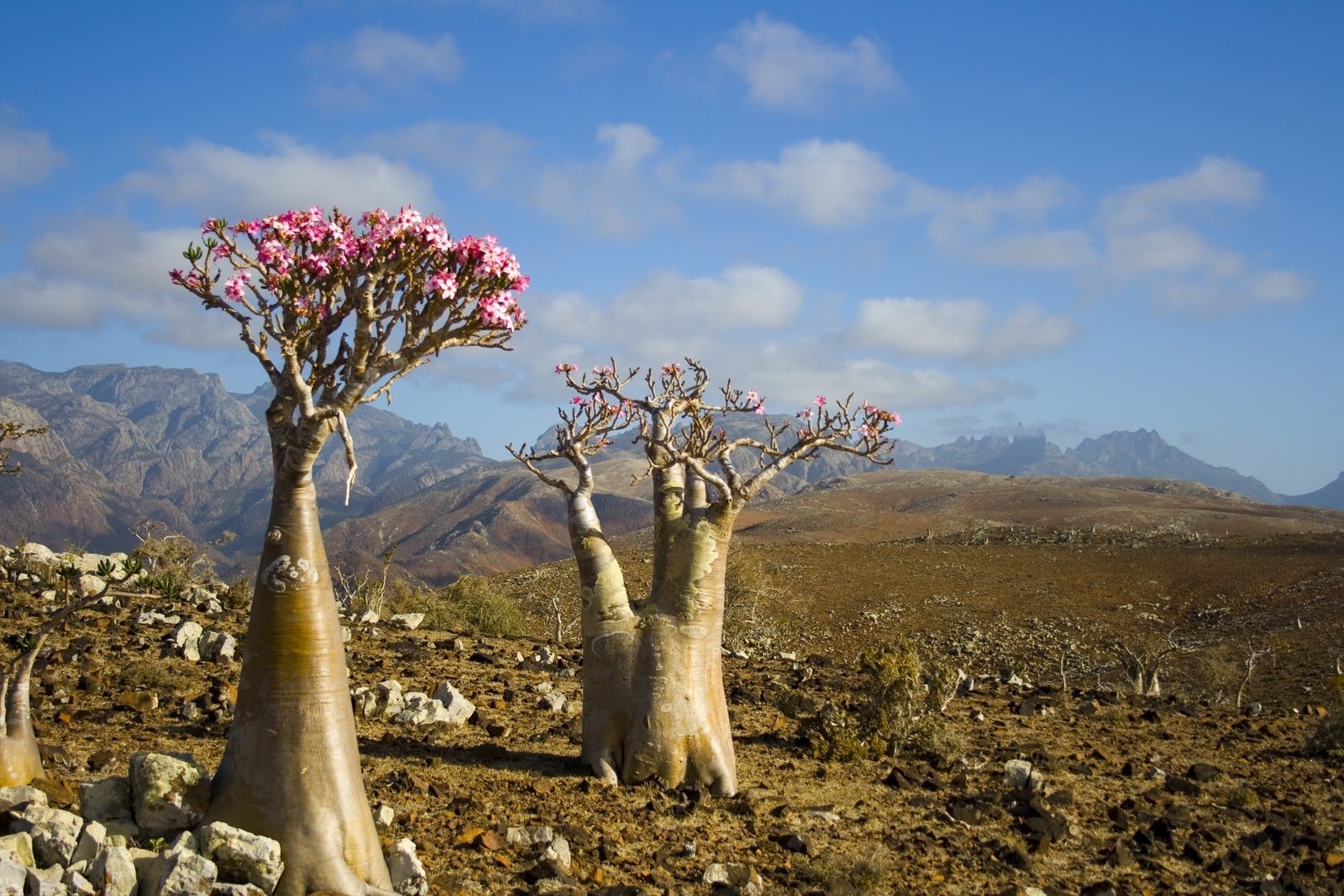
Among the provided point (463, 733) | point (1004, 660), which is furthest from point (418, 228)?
point (1004, 660)

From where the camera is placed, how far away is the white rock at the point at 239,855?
16.1 ft

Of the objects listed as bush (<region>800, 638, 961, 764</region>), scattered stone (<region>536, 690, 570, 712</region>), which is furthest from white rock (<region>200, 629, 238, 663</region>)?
bush (<region>800, 638, 961, 764</region>)

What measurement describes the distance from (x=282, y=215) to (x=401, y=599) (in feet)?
58.8

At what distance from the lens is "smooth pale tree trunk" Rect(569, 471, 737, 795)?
25.8ft

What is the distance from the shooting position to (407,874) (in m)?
5.51

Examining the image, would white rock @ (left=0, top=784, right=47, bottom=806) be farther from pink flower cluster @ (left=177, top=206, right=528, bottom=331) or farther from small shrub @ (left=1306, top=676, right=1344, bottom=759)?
small shrub @ (left=1306, top=676, right=1344, bottom=759)

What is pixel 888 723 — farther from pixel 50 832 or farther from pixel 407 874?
pixel 50 832

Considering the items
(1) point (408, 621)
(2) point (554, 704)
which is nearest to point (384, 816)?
(2) point (554, 704)

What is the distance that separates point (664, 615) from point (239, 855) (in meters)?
3.90

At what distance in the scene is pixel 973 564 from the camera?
37281 mm

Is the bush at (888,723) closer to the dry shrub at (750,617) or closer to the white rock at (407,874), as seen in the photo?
the white rock at (407,874)

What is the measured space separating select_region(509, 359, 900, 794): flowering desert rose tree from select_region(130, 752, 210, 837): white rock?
325 cm

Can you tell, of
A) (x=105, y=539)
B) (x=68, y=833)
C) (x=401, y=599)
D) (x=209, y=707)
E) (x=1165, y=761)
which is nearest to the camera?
(x=68, y=833)

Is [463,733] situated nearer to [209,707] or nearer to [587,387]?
[209,707]
